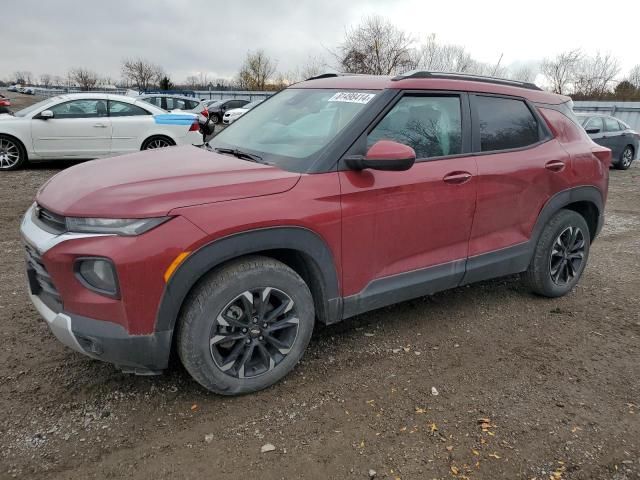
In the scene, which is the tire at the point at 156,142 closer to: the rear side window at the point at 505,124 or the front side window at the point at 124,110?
the front side window at the point at 124,110

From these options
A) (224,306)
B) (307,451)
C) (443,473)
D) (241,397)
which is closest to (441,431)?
(443,473)

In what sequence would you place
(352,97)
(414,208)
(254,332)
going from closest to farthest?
(254,332) < (414,208) < (352,97)

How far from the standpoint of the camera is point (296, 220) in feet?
8.65

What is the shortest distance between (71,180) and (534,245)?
→ 339 cm

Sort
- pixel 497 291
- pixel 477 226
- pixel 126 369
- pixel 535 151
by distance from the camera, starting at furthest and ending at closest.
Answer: pixel 497 291, pixel 535 151, pixel 477 226, pixel 126 369

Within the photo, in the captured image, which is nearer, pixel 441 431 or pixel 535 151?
pixel 441 431

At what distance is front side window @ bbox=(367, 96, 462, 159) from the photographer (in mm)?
3100

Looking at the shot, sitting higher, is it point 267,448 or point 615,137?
point 615,137

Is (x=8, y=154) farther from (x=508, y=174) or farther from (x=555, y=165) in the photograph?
(x=555, y=165)

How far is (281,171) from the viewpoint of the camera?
2756 mm

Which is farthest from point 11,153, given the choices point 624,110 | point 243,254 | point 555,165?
point 624,110

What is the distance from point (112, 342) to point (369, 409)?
4.59 feet

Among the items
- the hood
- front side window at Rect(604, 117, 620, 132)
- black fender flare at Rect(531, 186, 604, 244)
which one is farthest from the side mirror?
front side window at Rect(604, 117, 620, 132)

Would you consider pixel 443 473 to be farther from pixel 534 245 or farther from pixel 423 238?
pixel 534 245
